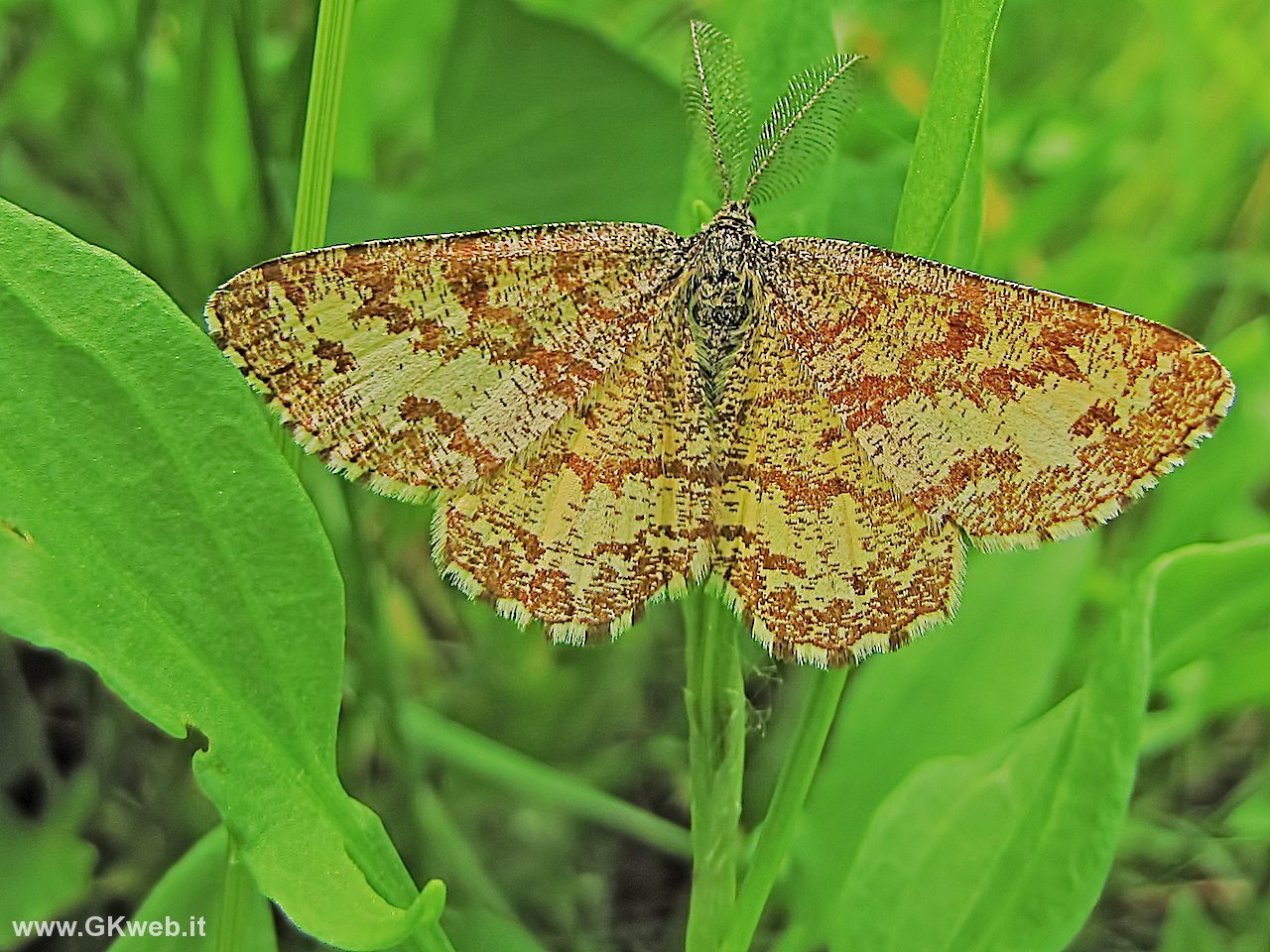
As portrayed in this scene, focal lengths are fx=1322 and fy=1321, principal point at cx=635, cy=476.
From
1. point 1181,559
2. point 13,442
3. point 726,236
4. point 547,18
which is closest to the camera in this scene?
point 13,442

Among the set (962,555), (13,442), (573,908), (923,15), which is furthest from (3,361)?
(923,15)

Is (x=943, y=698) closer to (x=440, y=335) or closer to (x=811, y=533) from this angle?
(x=811, y=533)

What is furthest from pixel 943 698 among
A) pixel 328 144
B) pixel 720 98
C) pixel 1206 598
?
pixel 328 144

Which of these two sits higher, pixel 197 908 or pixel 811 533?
pixel 811 533

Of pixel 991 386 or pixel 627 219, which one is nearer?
pixel 991 386

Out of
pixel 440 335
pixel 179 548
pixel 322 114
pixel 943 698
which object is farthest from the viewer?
pixel 943 698

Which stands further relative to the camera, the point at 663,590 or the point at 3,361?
the point at 663,590

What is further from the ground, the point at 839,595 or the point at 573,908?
the point at 839,595

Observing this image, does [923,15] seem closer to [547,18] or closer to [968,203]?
[547,18]
